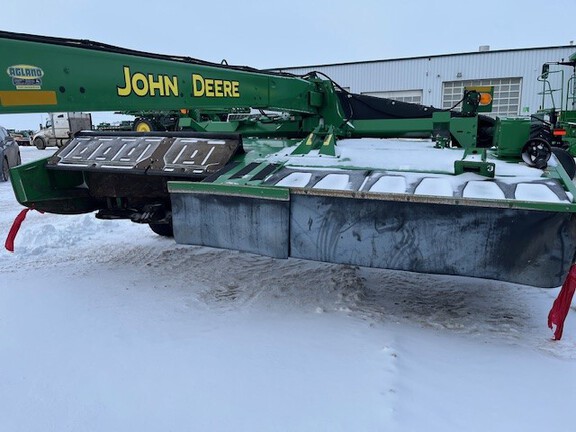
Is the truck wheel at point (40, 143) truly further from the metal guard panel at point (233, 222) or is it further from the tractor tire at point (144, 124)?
the metal guard panel at point (233, 222)

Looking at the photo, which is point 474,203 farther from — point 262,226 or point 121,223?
point 121,223

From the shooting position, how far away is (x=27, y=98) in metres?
2.41

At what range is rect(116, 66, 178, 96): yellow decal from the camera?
2.92m

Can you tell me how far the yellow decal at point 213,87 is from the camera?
3375 mm

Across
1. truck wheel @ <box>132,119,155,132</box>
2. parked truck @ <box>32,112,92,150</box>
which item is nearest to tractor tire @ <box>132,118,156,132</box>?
truck wheel @ <box>132,119,155,132</box>

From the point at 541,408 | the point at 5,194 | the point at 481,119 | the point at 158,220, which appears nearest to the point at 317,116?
the point at 481,119

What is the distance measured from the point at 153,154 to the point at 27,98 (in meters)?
1.29

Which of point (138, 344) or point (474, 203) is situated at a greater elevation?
point (474, 203)

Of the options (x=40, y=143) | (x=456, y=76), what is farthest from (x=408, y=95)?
(x=40, y=143)

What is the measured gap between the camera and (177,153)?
11.9 feet

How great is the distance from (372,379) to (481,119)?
3.24 metres

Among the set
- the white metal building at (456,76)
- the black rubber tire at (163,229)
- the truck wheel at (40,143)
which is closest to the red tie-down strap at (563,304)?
the black rubber tire at (163,229)

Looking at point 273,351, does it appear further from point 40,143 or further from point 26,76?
point 40,143

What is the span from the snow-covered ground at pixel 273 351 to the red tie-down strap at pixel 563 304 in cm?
11
